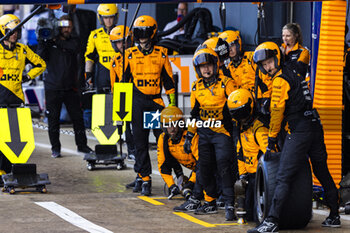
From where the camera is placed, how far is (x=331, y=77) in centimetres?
1041

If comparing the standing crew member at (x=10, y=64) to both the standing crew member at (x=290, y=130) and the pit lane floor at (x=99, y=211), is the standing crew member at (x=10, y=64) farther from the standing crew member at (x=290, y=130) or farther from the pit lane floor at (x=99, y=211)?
the standing crew member at (x=290, y=130)

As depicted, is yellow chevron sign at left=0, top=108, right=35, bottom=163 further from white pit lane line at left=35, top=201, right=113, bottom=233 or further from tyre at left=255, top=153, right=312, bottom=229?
tyre at left=255, top=153, right=312, bottom=229

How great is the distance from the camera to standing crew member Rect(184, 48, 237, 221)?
32.9 ft

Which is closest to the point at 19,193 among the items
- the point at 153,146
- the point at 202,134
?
the point at 202,134

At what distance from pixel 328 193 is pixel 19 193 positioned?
4.19 meters

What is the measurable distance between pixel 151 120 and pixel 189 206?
6.01 feet

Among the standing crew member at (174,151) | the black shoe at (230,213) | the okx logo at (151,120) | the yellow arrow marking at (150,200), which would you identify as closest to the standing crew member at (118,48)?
the okx logo at (151,120)

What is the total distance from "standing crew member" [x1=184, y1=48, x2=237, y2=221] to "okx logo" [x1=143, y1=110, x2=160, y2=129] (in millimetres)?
1575

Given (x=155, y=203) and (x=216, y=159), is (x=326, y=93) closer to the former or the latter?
(x=216, y=159)

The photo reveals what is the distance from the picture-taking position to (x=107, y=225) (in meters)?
9.39

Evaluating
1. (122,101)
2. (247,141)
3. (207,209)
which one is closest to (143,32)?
(122,101)

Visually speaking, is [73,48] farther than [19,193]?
Yes

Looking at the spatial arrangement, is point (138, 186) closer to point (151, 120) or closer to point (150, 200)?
point (150, 200)

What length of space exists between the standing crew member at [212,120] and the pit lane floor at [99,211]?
42 centimetres
